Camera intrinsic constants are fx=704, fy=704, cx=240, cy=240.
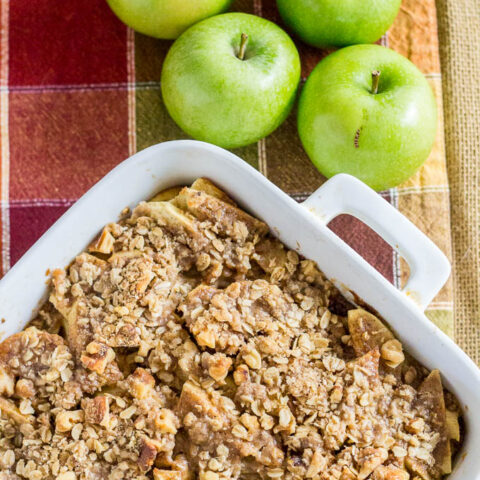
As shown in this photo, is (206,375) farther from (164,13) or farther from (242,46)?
(164,13)

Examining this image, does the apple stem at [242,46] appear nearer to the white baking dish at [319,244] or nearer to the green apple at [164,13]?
the green apple at [164,13]

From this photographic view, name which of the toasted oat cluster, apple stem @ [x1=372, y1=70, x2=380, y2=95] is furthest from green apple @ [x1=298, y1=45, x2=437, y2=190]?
the toasted oat cluster

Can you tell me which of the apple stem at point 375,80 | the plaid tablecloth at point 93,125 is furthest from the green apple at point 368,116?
the plaid tablecloth at point 93,125

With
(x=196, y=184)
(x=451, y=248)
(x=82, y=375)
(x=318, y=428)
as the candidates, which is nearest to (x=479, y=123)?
(x=451, y=248)

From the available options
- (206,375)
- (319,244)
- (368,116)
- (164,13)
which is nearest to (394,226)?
(319,244)

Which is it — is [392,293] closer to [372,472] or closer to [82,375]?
[372,472]
